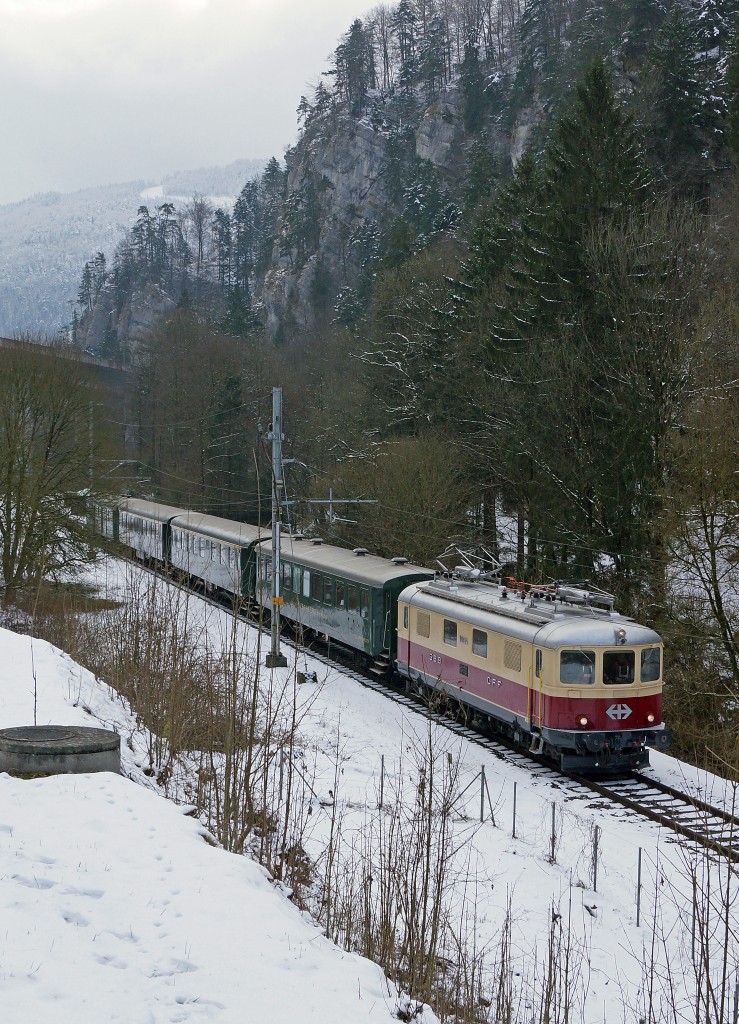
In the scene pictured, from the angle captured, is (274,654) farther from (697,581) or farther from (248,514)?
(248,514)

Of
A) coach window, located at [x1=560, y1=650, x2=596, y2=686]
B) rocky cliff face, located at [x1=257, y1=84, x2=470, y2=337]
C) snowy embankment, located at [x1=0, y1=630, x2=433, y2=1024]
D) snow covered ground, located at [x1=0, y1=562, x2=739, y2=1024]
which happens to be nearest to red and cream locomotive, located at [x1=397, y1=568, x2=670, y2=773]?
coach window, located at [x1=560, y1=650, x2=596, y2=686]

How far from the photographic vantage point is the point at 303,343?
7356cm

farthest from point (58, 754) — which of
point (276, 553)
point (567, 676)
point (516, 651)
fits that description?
point (276, 553)

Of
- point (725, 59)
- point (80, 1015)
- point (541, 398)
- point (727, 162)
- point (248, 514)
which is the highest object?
point (725, 59)

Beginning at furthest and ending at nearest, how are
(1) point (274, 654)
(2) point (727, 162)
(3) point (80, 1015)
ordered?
(2) point (727, 162) < (1) point (274, 654) < (3) point (80, 1015)

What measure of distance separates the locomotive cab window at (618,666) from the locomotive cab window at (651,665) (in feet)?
0.78

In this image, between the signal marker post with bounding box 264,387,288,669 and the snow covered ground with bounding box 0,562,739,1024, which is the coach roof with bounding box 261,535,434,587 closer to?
the signal marker post with bounding box 264,387,288,669

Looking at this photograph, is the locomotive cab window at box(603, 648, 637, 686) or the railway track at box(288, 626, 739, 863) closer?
the railway track at box(288, 626, 739, 863)

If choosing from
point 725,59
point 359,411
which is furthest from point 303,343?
point 725,59

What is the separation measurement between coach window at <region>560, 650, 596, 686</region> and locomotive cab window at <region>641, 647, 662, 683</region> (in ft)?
3.14

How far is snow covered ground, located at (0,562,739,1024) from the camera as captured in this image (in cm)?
579

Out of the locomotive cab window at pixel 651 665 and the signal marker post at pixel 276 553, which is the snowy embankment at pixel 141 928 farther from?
the signal marker post at pixel 276 553

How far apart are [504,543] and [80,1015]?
31271 millimetres

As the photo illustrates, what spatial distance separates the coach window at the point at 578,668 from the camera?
16344 millimetres
